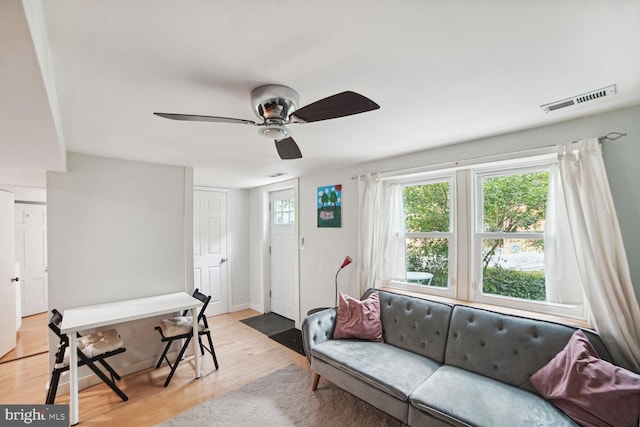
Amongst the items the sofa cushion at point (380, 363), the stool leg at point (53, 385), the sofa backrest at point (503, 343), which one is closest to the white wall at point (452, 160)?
the sofa backrest at point (503, 343)

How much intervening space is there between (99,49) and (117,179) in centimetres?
219

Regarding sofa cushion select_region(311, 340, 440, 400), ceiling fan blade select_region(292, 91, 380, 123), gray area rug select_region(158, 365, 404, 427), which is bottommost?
gray area rug select_region(158, 365, 404, 427)

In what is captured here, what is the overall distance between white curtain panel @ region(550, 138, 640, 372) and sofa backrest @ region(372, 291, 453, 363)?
3.13 ft

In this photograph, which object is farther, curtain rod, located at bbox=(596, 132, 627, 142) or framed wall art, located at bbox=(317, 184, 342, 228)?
framed wall art, located at bbox=(317, 184, 342, 228)

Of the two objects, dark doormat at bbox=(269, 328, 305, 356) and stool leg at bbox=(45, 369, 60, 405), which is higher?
stool leg at bbox=(45, 369, 60, 405)

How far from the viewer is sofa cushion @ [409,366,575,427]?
1539mm

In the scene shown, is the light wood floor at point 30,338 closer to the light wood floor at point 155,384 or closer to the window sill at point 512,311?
the light wood floor at point 155,384

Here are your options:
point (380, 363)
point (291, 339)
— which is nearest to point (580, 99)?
point (380, 363)

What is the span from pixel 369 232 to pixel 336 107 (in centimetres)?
201

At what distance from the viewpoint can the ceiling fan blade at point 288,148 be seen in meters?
1.82

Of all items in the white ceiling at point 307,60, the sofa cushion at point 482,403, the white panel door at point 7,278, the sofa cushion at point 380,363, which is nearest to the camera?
the white ceiling at point 307,60

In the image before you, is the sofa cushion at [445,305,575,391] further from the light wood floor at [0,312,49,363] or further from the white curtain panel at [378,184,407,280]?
the light wood floor at [0,312,49,363]

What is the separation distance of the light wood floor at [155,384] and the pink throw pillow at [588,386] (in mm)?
2160

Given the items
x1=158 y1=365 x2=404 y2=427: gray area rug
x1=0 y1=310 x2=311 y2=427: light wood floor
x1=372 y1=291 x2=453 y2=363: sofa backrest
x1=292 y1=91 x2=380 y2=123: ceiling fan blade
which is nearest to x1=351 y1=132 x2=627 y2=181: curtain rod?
x1=372 y1=291 x2=453 y2=363: sofa backrest
